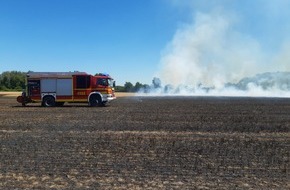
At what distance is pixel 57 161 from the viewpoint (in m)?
10.2

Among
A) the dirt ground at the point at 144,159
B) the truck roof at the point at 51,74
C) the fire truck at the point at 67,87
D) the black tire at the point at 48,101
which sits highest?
the truck roof at the point at 51,74

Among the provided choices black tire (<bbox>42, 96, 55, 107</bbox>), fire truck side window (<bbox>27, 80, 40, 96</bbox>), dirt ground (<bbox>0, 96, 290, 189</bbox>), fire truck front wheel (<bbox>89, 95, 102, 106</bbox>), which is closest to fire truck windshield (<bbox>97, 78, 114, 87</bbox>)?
fire truck front wheel (<bbox>89, 95, 102, 106</bbox>)

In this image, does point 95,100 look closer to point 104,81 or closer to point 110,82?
point 104,81

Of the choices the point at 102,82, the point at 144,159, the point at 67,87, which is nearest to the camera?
the point at 144,159

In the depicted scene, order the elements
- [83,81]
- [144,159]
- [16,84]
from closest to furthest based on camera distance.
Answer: [144,159] → [83,81] → [16,84]

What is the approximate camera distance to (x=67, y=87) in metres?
35.8

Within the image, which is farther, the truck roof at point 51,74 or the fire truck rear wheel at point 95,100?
the fire truck rear wheel at point 95,100

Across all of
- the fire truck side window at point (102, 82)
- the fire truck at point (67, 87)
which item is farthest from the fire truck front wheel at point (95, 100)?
the fire truck side window at point (102, 82)

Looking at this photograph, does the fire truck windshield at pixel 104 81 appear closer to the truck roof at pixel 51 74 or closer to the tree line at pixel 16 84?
the truck roof at pixel 51 74

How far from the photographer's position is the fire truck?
3575 cm

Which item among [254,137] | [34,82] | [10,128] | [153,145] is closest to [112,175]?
[153,145]

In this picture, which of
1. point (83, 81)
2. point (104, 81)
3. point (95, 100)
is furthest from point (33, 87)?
point (104, 81)

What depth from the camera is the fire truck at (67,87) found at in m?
35.8

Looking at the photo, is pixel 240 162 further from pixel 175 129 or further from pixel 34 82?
pixel 34 82
